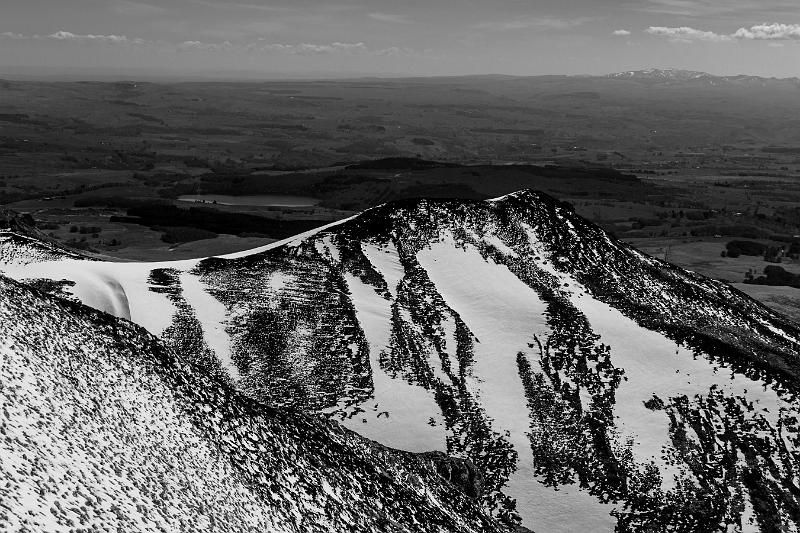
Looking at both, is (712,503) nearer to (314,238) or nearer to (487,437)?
(487,437)

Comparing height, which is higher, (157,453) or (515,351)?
(157,453)

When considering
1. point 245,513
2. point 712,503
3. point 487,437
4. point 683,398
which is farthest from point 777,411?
point 245,513

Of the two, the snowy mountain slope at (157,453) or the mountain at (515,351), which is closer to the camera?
the snowy mountain slope at (157,453)

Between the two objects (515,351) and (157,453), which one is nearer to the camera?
(157,453)

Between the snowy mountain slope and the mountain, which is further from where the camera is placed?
the mountain
